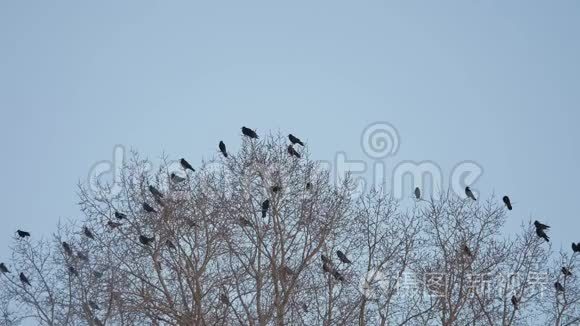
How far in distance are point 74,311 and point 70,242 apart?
2502mm

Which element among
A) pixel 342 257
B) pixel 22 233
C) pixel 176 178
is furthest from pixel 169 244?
pixel 22 233

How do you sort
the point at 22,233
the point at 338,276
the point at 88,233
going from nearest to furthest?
the point at 338,276
the point at 88,233
the point at 22,233

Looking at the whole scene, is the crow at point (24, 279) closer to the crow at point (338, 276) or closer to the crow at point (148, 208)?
the crow at point (148, 208)

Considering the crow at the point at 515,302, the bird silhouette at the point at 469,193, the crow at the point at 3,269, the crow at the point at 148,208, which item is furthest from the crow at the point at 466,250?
the crow at the point at 3,269

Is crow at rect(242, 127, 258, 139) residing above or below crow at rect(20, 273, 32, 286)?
above

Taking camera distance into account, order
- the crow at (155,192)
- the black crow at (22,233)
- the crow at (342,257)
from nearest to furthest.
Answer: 1. the crow at (155,192)
2. the crow at (342,257)
3. the black crow at (22,233)

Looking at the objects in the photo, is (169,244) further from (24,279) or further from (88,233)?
(24,279)

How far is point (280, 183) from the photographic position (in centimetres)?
2325

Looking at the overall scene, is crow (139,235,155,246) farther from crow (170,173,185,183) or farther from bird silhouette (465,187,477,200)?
bird silhouette (465,187,477,200)

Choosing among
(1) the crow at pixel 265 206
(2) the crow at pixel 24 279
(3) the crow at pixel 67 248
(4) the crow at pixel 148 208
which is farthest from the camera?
(2) the crow at pixel 24 279

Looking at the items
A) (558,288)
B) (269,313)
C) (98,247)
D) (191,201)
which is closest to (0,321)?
(98,247)

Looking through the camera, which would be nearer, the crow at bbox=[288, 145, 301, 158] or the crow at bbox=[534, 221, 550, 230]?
the crow at bbox=[288, 145, 301, 158]

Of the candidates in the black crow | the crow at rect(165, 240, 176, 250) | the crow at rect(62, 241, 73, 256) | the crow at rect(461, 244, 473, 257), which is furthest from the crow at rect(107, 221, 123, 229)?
the crow at rect(461, 244, 473, 257)

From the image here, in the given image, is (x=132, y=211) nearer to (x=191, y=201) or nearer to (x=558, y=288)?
(x=191, y=201)
